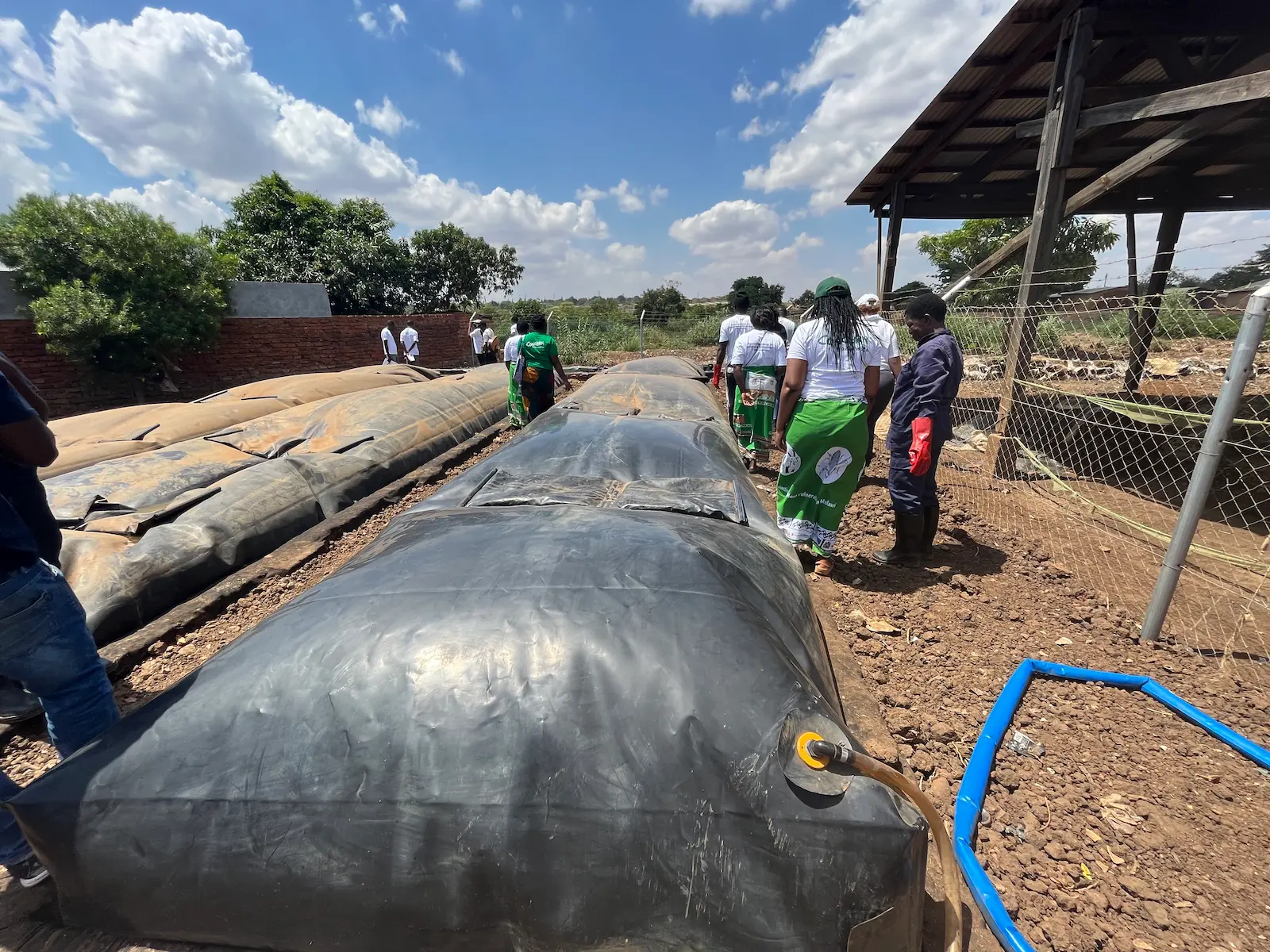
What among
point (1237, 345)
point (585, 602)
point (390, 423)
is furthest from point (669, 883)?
point (390, 423)

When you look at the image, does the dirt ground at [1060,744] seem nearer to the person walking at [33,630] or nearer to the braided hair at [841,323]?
the person walking at [33,630]

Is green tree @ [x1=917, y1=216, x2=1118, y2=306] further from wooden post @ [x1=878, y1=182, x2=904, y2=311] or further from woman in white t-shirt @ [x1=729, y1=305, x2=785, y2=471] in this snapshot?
woman in white t-shirt @ [x1=729, y1=305, x2=785, y2=471]

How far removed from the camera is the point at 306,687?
1097mm

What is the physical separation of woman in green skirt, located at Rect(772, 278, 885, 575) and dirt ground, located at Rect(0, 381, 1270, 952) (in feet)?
1.61

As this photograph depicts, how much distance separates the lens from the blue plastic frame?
3.96 ft

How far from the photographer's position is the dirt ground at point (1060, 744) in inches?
49.2

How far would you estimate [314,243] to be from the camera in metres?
16.0

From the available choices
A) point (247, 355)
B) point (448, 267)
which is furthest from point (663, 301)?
point (247, 355)

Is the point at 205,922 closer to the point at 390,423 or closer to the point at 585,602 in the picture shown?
the point at 585,602

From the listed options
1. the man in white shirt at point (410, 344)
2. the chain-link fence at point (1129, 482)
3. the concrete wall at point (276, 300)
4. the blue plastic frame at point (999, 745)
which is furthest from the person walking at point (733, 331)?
the concrete wall at point (276, 300)

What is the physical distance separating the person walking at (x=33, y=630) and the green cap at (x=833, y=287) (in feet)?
9.43

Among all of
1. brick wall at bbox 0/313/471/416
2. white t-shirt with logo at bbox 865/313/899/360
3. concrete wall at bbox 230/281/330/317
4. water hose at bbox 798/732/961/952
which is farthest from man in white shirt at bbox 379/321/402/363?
water hose at bbox 798/732/961/952

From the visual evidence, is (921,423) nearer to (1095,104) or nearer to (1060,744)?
(1060,744)

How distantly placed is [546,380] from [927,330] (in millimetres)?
3501
